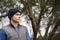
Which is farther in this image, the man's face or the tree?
the tree

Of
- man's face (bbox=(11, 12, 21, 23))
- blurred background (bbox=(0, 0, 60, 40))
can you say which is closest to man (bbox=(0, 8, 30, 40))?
man's face (bbox=(11, 12, 21, 23))

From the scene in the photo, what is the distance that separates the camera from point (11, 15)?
10.4 ft

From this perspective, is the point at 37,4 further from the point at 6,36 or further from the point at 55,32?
the point at 6,36

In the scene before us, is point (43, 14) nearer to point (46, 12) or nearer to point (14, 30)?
point (46, 12)

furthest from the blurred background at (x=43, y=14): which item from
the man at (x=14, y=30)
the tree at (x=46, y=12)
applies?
the man at (x=14, y=30)

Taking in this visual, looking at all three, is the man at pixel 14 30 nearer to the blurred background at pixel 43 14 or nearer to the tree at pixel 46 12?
the blurred background at pixel 43 14

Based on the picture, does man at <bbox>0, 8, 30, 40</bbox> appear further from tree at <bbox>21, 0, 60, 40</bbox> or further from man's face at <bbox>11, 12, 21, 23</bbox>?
tree at <bbox>21, 0, 60, 40</bbox>

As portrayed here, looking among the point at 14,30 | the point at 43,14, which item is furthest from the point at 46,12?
the point at 14,30

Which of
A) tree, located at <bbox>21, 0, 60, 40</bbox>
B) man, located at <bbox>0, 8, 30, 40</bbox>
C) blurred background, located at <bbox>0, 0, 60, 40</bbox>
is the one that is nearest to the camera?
man, located at <bbox>0, 8, 30, 40</bbox>

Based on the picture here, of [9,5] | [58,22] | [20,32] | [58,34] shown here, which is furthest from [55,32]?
[20,32]

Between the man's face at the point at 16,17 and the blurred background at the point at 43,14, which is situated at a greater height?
the man's face at the point at 16,17

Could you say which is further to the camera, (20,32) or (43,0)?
(43,0)

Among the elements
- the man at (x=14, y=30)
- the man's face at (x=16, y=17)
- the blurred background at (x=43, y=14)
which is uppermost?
the man's face at (x=16, y=17)

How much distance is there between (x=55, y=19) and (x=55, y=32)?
72 centimetres
